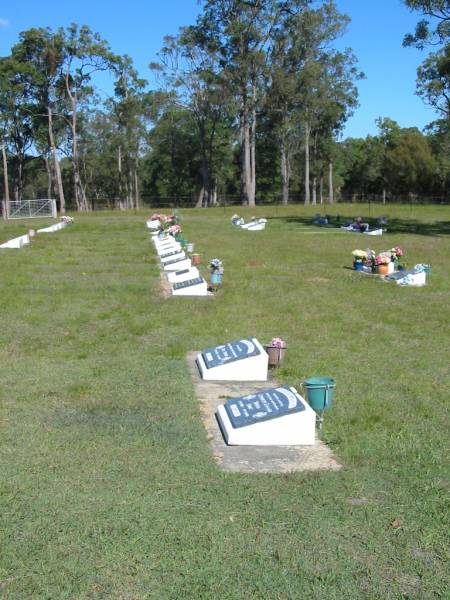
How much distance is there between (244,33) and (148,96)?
13.3 m

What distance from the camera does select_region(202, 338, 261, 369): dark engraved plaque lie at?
7.39 meters

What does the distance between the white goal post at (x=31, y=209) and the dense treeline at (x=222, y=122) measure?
532 inches

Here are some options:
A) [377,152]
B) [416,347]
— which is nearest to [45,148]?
[377,152]

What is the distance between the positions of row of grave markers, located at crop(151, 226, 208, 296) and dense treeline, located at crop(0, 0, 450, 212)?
1733cm

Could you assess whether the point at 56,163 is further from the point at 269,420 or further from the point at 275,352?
the point at 269,420

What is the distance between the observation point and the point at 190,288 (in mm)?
A: 12953

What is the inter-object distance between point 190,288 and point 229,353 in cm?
550

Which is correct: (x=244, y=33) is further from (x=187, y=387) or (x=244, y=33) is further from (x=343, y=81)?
(x=187, y=387)

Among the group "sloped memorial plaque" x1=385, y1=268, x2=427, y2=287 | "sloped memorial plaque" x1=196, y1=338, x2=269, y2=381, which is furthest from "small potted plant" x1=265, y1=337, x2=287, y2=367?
"sloped memorial plaque" x1=385, y1=268, x2=427, y2=287

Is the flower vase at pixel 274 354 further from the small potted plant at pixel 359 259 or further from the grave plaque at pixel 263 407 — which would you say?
the small potted plant at pixel 359 259

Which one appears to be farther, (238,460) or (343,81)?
(343,81)

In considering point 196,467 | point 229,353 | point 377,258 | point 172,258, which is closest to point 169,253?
point 172,258

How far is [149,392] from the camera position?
6809 mm

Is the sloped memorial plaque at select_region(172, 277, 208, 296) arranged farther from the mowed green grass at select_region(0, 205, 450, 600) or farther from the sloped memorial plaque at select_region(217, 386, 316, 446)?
the sloped memorial plaque at select_region(217, 386, 316, 446)
